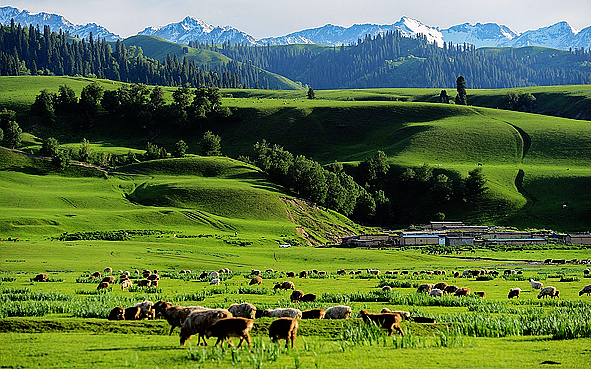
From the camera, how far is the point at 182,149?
601 ft

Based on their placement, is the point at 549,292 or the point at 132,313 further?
the point at 549,292

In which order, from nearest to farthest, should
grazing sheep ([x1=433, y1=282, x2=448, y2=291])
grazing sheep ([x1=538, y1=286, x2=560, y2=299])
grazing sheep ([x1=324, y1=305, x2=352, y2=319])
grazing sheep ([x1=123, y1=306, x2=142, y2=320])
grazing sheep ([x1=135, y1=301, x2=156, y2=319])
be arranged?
grazing sheep ([x1=123, y1=306, x2=142, y2=320])
grazing sheep ([x1=324, y1=305, x2=352, y2=319])
grazing sheep ([x1=135, y1=301, x2=156, y2=319])
grazing sheep ([x1=538, y1=286, x2=560, y2=299])
grazing sheep ([x1=433, y1=282, x2=448, y2=291])

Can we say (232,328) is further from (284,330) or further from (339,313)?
(339,313)

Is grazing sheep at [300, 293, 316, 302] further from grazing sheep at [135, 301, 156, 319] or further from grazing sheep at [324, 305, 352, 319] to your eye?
grazing sheep at [135, 301, 156, 319]

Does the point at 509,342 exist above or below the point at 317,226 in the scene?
above

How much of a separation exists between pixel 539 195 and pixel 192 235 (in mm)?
104046

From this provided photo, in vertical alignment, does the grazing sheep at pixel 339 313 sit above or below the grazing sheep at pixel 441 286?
above

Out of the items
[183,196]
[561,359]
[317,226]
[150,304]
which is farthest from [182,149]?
[561,359]

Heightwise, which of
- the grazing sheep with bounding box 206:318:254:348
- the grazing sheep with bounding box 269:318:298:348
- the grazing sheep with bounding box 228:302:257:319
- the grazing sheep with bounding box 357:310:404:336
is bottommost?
the grazing sheep with bounding box 228:302:257:319

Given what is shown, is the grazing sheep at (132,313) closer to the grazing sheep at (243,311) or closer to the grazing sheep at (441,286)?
the grazing sheep at (243,311)

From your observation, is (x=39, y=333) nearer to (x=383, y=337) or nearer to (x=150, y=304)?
(x=150, y=304)

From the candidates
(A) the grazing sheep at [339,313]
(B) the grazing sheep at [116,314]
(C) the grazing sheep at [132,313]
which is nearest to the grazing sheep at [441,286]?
(A) the grazing sheep at [339,313]

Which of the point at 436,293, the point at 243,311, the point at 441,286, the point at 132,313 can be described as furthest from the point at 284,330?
the point at 441,286

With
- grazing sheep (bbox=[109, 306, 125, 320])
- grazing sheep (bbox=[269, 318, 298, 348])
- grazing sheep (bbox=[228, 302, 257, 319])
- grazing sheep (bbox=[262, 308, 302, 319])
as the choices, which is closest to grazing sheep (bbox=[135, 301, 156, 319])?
grazing sheep (bbox=[109, 306, 125, 320])
